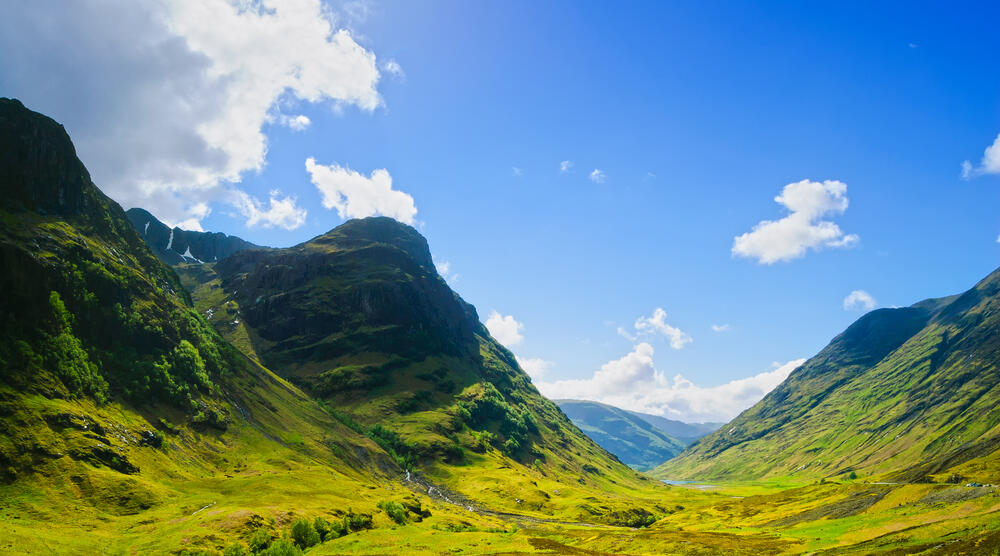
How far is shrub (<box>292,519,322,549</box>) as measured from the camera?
73.1m

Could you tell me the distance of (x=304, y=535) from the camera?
73.9 m

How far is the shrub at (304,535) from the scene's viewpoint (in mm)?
73062

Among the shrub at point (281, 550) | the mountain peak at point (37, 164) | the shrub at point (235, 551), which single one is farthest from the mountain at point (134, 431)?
the shrub at point (235, 551)

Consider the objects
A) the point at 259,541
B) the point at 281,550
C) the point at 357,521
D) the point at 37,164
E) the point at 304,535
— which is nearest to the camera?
the point at 281,550

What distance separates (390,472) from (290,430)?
141 feet

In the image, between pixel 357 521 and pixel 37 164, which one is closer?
pixel 357 521

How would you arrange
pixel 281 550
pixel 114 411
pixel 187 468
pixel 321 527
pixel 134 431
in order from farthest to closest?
1. pixel 187 468
2. pixel 114 411
3. pixel 134 431
4. pixel 321 527
5. pixel 281 550

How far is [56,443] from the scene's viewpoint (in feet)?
281

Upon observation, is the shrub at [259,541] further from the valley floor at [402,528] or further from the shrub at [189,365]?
the shrub at [189,365]

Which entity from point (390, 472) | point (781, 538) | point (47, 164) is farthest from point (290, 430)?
point (781, 538)

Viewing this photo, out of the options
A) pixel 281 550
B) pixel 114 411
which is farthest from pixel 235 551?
pixel 114 411

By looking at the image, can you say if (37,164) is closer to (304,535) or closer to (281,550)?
(304,535)

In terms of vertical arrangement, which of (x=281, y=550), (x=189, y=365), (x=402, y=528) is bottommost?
(x=402, y=528)

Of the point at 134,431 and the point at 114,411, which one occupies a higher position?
the point at 114,411
